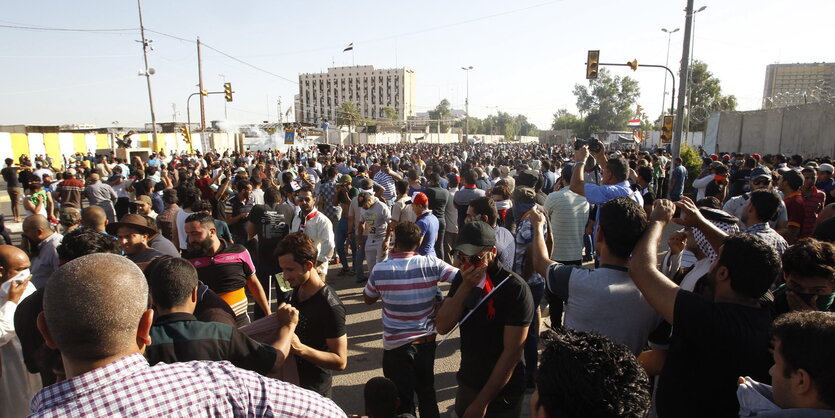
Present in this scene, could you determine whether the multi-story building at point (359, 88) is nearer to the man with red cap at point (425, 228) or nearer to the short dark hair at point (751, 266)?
the man with red cap at point (425, 228)

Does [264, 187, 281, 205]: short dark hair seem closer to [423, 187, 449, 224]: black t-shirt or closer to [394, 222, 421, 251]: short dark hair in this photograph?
[423, 187, 449, 224]: black t-shirt

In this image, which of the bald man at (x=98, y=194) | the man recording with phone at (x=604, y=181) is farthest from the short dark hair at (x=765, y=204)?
the bald man at (x=98, y=194)

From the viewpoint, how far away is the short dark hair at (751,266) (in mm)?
1972

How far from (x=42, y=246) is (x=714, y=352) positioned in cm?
513

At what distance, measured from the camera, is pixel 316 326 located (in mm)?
2854

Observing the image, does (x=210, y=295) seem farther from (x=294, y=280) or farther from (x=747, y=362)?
(x=747, y=362)

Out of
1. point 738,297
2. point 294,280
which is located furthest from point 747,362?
point 294,280

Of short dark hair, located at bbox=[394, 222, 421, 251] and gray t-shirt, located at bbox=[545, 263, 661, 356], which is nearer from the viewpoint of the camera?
gray t-shirt, located at bbox=[545, 263, 661, 356]

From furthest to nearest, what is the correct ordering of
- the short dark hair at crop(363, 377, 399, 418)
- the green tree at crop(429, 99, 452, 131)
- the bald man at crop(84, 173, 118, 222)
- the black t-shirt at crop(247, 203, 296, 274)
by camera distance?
1. the green tree at crop(429, 99, 452, 131)
2. the bald man at crop(84, 173, 118, 222)
3. the black t-shirt at crop(247, 203, 296, 274)
4. the short dark hair at crop(363, 377, 399, 418)

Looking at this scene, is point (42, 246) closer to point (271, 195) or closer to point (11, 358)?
point (11, 358)

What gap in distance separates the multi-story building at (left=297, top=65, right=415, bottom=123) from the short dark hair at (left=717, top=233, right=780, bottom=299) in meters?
155

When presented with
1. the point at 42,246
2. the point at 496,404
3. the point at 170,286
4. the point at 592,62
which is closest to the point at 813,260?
the point at 496,404

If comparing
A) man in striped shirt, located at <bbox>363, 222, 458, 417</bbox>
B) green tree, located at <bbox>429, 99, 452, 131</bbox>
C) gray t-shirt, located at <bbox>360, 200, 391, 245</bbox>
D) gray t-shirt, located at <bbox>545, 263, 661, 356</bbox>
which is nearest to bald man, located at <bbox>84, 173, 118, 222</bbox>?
gray t-shirt, located at <bbox>360, 200, 391, 245</bbox>

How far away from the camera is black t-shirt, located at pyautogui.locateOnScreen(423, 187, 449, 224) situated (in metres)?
7.46
